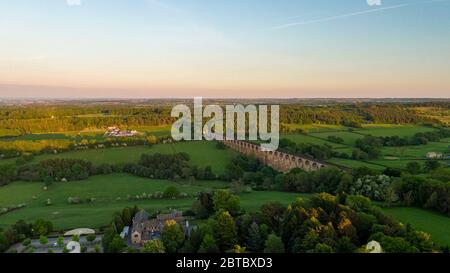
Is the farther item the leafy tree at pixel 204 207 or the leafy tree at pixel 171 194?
the leafy tree at pixel 171 194

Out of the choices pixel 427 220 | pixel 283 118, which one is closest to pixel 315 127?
pixel 283 118

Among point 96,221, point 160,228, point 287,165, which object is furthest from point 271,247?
point 287,165

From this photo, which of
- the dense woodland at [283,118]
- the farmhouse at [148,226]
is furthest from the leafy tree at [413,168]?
the farmhouse at [148,226]

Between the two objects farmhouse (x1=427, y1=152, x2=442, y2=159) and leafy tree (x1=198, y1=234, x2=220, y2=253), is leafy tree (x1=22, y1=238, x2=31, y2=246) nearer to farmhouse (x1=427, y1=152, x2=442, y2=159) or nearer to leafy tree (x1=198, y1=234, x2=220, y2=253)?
leafy tree (x1=198, y1=234, x2=220, y2=253)

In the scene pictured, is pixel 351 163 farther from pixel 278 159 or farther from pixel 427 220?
pixel 427 220

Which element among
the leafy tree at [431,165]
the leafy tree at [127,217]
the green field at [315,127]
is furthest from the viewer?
the green field at [315,127]

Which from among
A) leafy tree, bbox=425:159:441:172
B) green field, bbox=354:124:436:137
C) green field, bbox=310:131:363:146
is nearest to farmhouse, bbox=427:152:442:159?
leafy tree, bbox=425:159:441:172

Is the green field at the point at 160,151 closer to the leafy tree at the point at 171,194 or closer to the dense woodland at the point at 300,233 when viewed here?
the leafy tree at the point at 171,194
